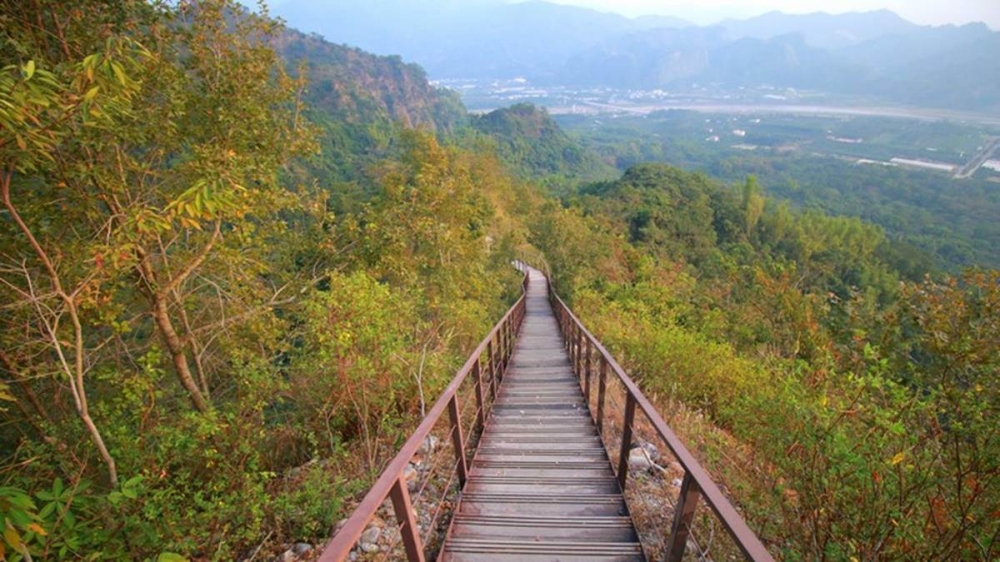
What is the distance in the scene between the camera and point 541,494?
3096mm

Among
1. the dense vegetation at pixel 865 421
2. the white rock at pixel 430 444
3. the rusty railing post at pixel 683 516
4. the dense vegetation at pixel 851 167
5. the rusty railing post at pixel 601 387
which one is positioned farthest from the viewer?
the dense vegetation at pixel 851 167

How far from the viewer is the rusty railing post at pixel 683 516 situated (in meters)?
1.86

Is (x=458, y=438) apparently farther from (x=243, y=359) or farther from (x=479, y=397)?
(x=243, y=359)

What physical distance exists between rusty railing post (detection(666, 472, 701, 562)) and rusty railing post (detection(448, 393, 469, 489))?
1.52 metres

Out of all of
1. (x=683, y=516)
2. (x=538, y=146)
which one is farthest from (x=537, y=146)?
(x=683, y=516)

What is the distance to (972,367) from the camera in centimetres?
296

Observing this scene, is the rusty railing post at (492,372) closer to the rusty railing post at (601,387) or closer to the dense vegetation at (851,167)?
the rusty railing post at (601,387)

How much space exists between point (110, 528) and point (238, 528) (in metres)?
0.70

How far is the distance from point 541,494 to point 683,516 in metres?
1.38

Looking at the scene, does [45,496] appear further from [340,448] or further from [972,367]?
[972,367]

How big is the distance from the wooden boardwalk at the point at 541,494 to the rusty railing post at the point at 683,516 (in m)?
0.55

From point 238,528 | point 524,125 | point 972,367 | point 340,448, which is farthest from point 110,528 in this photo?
point 524,125

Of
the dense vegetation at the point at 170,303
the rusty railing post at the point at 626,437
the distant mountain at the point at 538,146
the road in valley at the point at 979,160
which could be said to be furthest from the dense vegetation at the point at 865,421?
the road in valley at the point at 979,160

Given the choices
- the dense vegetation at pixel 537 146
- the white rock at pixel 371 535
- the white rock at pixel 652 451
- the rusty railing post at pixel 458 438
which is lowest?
the white rock at pixel 652 451
